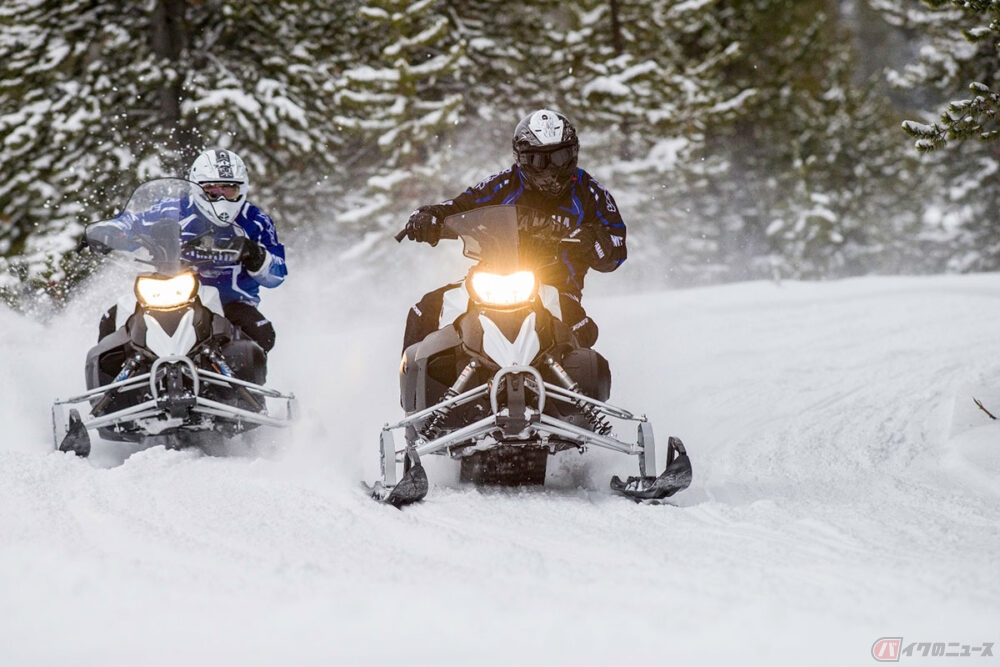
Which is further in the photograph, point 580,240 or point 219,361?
point 219,361

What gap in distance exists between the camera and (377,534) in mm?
4129

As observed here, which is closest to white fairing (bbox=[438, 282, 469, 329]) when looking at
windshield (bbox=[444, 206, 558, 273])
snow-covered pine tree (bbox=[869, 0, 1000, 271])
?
windshield (bbox=[444, 206, 558, 273])

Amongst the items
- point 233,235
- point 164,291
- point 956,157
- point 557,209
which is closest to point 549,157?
point 557,209

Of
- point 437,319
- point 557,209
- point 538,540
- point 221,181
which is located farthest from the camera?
point 221,181

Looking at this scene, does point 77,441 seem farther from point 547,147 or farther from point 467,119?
point 467,119

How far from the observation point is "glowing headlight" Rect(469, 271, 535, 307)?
17.4 feet

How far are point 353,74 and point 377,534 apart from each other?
1713 centimetres

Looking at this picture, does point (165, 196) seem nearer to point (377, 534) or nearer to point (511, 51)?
point (377, 534)

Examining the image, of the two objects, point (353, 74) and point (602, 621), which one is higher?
point (353, 74)

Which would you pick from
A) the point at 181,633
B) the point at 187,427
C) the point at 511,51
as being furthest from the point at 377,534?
the point at 511,51

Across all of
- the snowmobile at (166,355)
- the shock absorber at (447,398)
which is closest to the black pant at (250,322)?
the snowmobile at (166,355)

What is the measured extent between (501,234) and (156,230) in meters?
2.23

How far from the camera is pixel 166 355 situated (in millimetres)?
5977

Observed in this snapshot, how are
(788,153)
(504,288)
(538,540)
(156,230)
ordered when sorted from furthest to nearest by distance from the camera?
(788,153), (156,230), (504,288), (538,540)
